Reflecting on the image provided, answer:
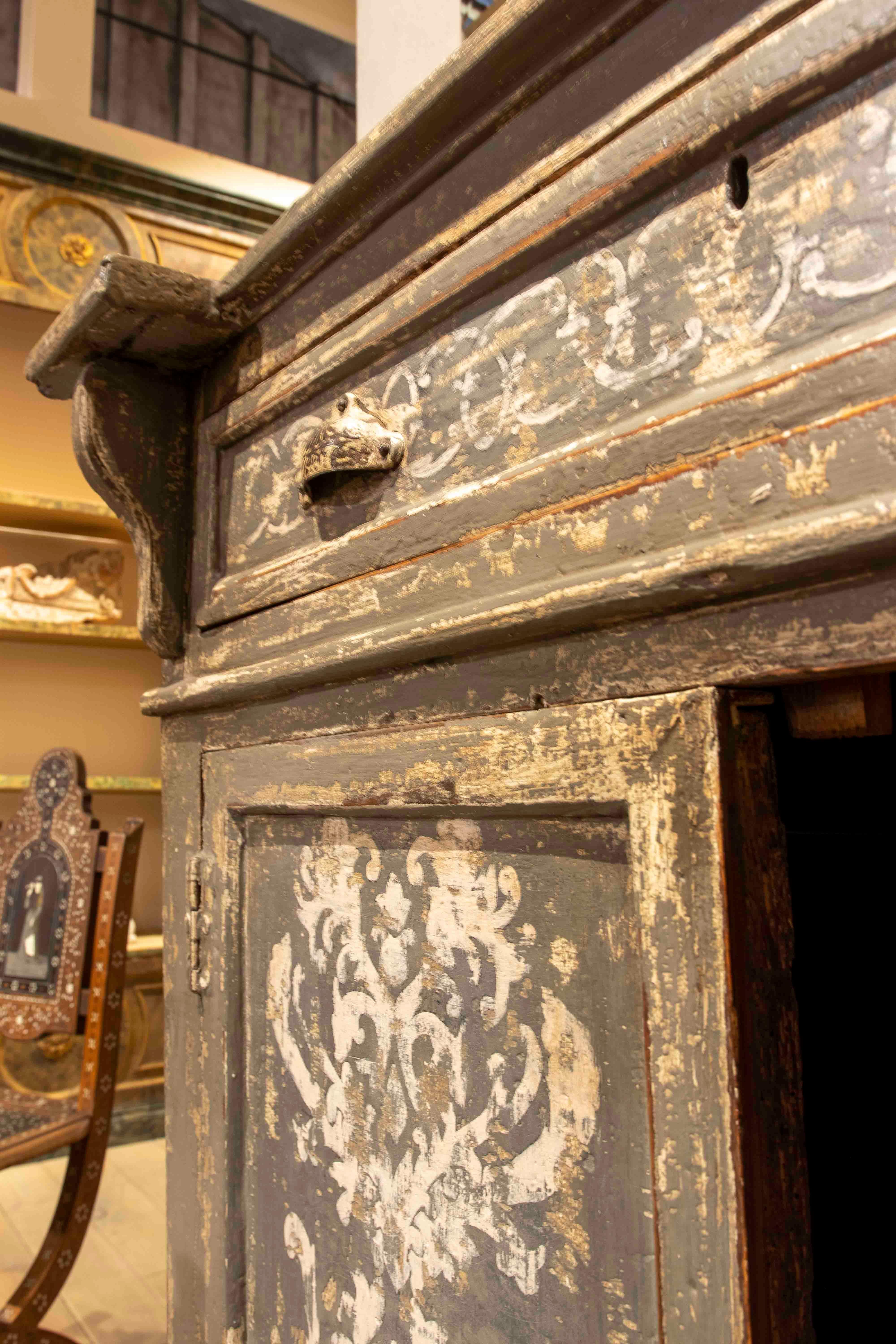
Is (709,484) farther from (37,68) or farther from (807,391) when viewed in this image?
(37,68)

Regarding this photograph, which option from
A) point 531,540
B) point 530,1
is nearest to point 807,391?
point 531,540

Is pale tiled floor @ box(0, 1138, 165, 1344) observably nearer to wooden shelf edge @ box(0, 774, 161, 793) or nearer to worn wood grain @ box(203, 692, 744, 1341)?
wooden shelf edge @ box(0, 774, 161, 793)

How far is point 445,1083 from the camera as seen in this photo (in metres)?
0.59

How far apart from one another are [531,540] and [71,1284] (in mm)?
1894

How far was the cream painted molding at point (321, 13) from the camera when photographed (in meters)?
3.22

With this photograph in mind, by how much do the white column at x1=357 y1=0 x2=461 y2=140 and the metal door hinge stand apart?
945 mm

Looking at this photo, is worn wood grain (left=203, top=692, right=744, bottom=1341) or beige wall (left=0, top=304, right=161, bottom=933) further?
beige wall (left=0, top=304, right=161, bottom=933)

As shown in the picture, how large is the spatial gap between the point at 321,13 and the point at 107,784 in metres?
2.74

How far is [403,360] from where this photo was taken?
0.67m

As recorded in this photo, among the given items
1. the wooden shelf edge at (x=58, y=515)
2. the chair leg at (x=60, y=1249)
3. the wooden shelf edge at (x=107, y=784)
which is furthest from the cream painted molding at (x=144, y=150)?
the chair leg at (x=60, y=1249)

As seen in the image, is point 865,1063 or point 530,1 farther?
point 865,1063

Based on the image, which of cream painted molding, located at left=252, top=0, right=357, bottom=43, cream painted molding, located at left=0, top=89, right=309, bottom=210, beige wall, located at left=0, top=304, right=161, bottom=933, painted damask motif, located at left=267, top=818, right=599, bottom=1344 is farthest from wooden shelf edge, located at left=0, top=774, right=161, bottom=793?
cream painted molding, located at left=252, top=0, right=357, bottom=43

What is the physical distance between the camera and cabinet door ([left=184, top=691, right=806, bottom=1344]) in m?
0.44

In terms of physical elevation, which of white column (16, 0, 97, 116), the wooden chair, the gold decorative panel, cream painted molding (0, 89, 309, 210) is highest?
white column (16, 0, 97, 116)
